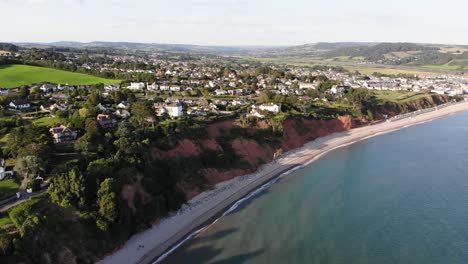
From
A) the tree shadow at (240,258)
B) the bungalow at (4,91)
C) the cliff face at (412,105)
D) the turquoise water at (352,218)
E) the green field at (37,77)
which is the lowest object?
the turquoise water at (352,218)

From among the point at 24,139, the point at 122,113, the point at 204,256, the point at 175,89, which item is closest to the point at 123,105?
the point at 122,113

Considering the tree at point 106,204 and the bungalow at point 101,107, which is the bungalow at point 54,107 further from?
the tree at point 106,204

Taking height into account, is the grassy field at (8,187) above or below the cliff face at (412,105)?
Answer: above

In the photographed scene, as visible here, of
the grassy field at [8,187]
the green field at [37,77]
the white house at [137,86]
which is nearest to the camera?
Answer: the grassy field at [8,187]

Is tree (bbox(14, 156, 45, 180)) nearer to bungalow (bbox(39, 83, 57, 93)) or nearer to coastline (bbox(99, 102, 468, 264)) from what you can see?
coastline (bbox(99, 102, 468, 264))

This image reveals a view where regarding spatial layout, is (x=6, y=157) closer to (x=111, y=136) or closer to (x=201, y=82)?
(x=111, y=136)

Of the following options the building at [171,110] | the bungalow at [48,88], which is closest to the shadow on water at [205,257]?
the building at [171,110]

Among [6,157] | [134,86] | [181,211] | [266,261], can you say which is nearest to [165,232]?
[181,211]
